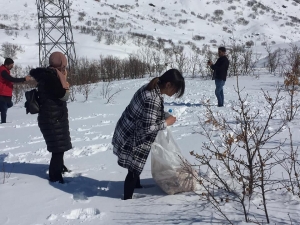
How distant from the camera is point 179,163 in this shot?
3.20 m

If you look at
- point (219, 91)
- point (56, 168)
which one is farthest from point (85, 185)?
point (219, 91)

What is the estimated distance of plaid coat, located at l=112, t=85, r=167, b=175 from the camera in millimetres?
2900

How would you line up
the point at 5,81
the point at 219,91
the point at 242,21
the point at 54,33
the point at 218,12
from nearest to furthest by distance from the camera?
the point at 5,81, the point at 219,91, the point at 54,33, the point at 242,21, the point at 218,12

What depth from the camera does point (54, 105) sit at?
3523mm

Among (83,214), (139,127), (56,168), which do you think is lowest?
(83,214)

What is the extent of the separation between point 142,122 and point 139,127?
7 centimetres

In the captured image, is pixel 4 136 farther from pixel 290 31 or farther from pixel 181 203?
pixel 290 31

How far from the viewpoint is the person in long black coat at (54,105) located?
3439 mm

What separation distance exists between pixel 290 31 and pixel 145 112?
38.2 metres

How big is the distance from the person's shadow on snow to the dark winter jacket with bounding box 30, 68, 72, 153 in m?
0.40

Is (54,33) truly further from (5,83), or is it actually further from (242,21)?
(242,21)

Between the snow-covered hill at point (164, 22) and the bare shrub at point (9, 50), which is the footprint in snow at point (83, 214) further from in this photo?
the bare shrub at point (9, 50)

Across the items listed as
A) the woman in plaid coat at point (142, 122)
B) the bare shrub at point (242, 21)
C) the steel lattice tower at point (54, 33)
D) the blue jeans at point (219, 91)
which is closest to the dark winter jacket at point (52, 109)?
the woman in plaid coat at point (142, 122)

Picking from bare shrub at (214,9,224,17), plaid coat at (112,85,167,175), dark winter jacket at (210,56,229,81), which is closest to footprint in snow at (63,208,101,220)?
plaid coat at (112,85,167,175)
